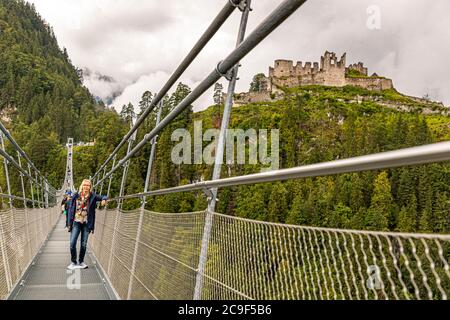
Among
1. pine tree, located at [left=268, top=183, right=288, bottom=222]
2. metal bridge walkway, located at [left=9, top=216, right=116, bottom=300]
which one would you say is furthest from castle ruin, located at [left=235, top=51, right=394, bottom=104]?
metal bridge walkway, located at [left=9, top=216, right=116, bottom=300]

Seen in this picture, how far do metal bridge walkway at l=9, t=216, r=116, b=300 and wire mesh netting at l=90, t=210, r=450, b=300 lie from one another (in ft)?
5.79

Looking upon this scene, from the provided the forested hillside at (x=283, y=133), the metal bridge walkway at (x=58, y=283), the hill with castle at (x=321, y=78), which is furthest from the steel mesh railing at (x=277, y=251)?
the hill with castle at (x=321, y=78)

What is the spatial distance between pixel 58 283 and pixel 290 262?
428 centimetres

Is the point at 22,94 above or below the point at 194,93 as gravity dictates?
above

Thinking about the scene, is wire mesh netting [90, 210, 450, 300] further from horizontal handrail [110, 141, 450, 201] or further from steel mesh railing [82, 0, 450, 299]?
horizontal handrail [110, 141, 450, 201]

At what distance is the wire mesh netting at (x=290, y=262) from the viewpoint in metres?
0.91

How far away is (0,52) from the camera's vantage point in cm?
12706

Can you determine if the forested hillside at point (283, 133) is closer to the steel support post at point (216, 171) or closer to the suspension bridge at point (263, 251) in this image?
the suspension bridge at point (263, 251)

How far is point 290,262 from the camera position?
138cm

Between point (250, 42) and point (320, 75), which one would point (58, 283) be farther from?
point (320, 75)

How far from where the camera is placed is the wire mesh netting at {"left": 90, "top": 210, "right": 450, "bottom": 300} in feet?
2.97

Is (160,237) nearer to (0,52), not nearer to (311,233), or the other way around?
(311,233)
